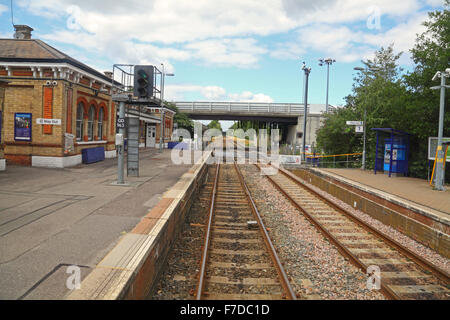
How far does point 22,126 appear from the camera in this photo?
15.3 metres

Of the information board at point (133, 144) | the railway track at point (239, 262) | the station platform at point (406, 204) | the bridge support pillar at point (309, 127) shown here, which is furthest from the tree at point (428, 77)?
the bridge support pillar at point (309, 127)

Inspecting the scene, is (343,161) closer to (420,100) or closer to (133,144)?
(420,100)

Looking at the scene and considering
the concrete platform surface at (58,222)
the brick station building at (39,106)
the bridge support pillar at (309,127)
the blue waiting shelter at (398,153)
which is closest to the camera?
the concrete platform surface at (58,222)

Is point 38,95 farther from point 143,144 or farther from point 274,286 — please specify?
point 143,144

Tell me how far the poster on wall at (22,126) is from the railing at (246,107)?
30462 millimetres

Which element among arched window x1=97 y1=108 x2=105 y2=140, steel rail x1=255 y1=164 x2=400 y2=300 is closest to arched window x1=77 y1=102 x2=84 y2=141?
arched window x1=97 y1=108 x2=105 y2=140

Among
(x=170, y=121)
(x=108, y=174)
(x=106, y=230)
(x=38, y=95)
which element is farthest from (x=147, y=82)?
(x=170, y=121)

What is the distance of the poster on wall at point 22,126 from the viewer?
15.2 metres

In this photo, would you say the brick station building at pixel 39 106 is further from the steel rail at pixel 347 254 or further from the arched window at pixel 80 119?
the steel rail at pixel 347 254

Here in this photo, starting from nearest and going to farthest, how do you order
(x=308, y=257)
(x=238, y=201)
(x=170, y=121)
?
1. (x=308, y=257)
2. (x=238, y=201)
3. (x=170, y=121)

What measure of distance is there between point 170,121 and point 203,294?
3771cm

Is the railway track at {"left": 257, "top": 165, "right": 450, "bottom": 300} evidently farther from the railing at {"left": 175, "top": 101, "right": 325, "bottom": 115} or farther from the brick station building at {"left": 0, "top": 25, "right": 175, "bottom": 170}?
the railing at {"left": 175, "top": 101, "right": 325, "bottom": 115}
